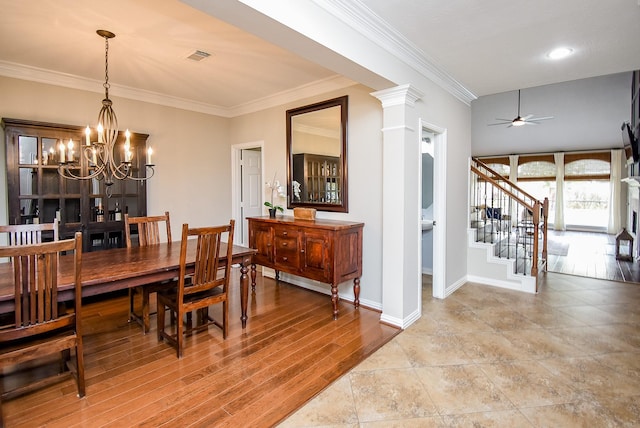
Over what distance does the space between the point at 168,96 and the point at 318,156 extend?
2406 mm

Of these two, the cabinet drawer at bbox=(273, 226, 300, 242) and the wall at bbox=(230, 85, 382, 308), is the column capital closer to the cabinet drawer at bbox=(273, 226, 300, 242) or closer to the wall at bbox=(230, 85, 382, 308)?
the wall at bbox=(230, 85, 382, 308)

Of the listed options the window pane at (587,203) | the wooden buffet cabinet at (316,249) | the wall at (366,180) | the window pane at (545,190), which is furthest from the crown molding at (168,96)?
the window pane at (587,203)

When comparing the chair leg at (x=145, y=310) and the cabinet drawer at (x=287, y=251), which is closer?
the chair leg at (x=145, y=310)

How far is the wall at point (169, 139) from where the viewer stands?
Answer: 372cm

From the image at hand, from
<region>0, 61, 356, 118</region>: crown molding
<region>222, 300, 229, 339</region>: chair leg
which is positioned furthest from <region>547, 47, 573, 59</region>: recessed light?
<region>222, 300, 229, 339</region>: chair leg

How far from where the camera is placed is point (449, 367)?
2512 millimetres

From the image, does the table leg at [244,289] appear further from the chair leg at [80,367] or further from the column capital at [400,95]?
the column capital at [400,95]

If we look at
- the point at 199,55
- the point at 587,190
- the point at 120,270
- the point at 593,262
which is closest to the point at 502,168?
the point at 587,190

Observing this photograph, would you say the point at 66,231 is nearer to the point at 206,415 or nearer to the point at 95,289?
the point at 95,289

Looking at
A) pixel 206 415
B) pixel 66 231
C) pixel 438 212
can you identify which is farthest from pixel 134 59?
pixel 438 212

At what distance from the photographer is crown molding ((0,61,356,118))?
3666mm

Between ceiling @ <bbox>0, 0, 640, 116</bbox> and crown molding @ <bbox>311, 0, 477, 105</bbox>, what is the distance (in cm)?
2

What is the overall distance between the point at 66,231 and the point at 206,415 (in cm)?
297

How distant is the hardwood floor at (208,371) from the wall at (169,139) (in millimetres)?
1862
